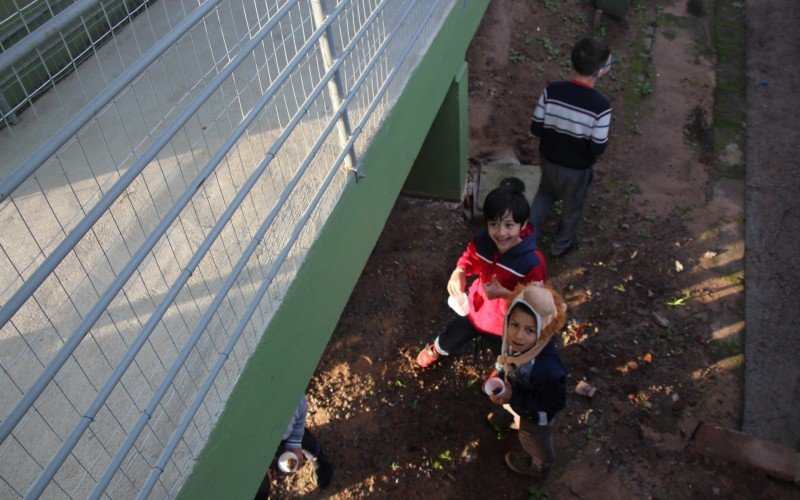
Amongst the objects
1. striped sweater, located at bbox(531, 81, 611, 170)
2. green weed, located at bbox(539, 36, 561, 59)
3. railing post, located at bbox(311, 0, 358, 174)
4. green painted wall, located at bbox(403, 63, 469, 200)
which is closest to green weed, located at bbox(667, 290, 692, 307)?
striped sweater, located at bbox(531, 81, 611, 170)

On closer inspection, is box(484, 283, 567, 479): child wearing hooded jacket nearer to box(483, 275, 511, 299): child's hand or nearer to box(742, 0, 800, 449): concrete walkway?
box(483, 275, 511, 299): child's hand

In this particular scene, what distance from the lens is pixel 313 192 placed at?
283cm

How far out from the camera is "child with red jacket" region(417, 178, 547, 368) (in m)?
3.54

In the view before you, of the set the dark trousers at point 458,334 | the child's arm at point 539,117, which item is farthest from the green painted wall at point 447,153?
the dark trousers at point 458,334

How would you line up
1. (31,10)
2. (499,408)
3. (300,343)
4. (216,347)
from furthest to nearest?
(499,408), (31,10), (300,343), (216,347)

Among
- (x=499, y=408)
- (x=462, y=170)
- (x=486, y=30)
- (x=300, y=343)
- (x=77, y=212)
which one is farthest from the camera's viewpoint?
(x=486, y=30)

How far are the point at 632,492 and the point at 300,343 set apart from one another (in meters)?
2.62

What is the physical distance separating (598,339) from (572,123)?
1.65m

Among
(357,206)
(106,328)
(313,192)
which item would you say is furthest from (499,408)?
(106,328)

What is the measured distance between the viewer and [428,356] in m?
4.76

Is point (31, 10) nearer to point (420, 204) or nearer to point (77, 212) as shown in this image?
point (77, 212)

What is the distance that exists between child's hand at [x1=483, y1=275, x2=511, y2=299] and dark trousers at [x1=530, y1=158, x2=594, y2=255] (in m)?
1.42

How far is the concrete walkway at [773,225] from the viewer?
456 centimetres

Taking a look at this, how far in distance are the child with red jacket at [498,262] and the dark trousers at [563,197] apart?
4.12 ft
